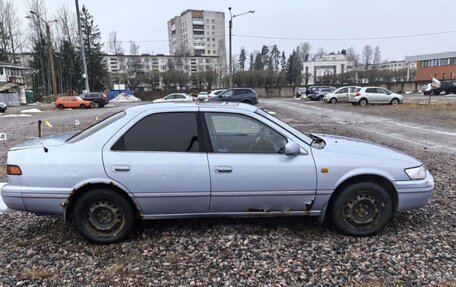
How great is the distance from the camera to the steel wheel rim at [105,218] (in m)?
3.58

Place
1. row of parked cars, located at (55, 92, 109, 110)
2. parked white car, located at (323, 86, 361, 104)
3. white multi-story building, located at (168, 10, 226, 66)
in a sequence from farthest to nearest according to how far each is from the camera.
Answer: white multi-story building, located at (168, 10, 226, 66)
row of parked cars, located at (55, 92, 109, 110)
parked white car, located at (323, 86, 361, 104)

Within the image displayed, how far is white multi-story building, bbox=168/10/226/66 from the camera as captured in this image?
113312mm

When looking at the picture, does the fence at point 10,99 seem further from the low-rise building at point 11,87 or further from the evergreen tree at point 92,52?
the evergreen tree at point 92,52

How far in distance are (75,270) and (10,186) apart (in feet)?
3.92

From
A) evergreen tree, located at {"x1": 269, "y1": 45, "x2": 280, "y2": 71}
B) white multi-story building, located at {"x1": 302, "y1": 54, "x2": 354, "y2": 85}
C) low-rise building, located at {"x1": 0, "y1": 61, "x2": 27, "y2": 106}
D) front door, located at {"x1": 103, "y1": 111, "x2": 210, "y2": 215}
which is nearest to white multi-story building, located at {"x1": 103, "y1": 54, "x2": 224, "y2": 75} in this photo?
evergreen tree, located at {"x1": 269, "y1": 45, "x2": 280, "y2": 71}

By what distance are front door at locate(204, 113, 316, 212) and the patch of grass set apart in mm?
1663

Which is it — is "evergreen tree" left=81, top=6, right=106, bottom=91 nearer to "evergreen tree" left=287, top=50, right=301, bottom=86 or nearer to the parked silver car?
"evergreen tree" left=287, top=50, right=301, bottom=86

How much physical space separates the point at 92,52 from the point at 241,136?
66.9m

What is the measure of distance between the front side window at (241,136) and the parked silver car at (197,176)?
12 mm

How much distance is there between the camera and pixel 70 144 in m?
3.61

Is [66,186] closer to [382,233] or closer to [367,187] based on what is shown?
[367,187]

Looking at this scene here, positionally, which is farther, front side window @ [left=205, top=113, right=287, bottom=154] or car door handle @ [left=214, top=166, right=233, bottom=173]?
front side window @ [left=205, top=113, right=287, bottom=154]

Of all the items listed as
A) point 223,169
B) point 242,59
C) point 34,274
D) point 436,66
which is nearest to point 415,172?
point 223,169

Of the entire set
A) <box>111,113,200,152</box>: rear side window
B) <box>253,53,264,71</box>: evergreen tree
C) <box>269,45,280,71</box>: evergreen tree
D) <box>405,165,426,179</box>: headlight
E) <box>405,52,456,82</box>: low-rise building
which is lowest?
<box>405,165,426,179</box>: headlight
